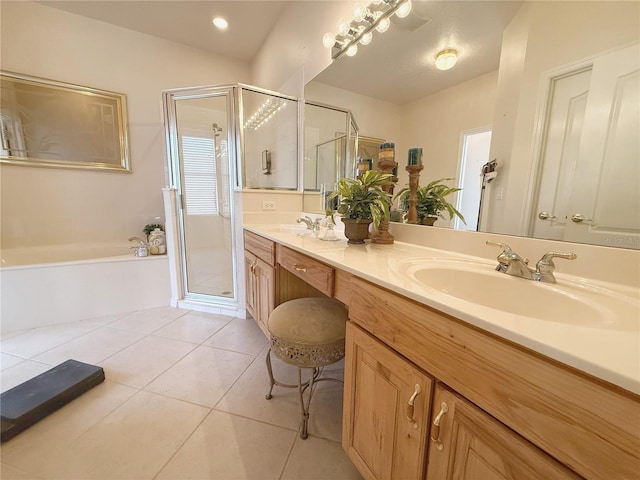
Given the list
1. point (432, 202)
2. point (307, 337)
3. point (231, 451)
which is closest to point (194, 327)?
point (231, 451)

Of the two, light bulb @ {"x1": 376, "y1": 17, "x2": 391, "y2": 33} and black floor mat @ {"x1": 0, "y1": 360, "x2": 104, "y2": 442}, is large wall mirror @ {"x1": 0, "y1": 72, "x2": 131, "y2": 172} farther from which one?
light bulb @ {"x1": 376, "y1": 17, "x2": 391, "y2": 33}

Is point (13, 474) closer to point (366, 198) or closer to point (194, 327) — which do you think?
point (194, 327)

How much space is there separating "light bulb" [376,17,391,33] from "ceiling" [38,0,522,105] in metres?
0.03

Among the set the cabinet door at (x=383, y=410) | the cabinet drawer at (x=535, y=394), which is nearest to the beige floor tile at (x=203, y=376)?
the cabinet door at (x=383, y=410)

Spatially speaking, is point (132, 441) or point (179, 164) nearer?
point (132, 441)

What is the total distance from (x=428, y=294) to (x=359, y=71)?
149 centimetres

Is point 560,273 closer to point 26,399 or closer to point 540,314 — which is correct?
point 540,314

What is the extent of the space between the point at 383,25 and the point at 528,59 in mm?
827

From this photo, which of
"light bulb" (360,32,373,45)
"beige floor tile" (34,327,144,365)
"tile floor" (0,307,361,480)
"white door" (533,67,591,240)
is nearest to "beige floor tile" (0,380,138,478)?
"tile floor" (0,307,361,480)

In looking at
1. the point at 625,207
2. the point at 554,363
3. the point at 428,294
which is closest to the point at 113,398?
the point at 428,294

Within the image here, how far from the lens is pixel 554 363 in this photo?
1.18 feet

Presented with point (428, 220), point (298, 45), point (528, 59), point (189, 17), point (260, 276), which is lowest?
point (260, 276)

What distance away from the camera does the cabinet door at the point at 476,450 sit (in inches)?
15.2

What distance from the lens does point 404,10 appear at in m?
1.20
